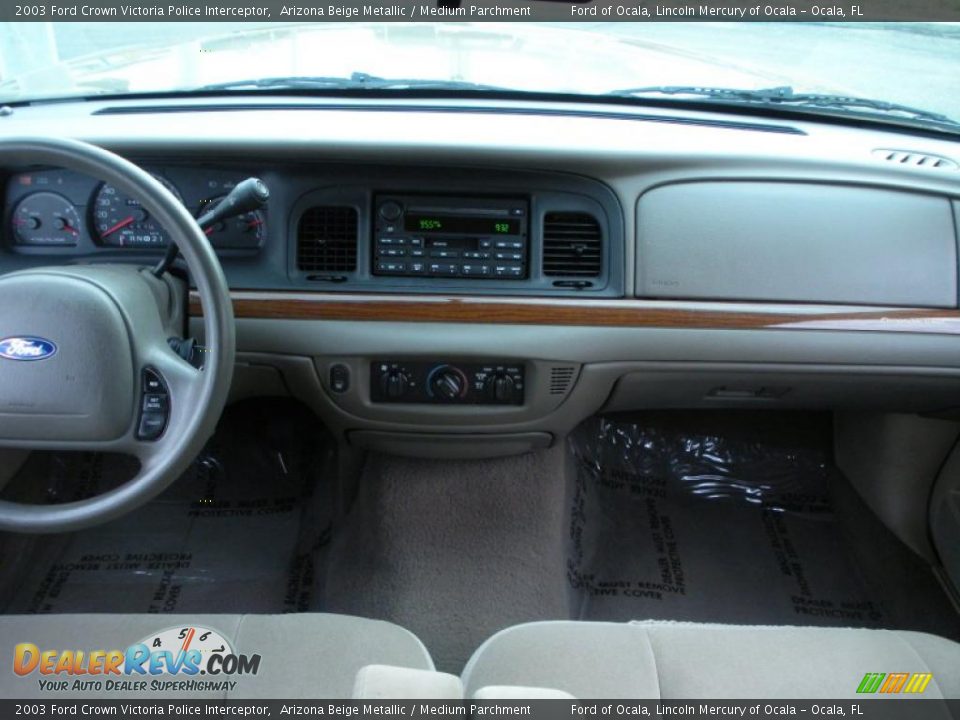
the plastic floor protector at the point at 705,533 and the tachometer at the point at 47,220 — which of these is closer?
the tachometer at the point at 47,220

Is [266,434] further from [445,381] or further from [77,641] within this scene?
[77,641]

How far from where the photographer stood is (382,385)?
1759 mm

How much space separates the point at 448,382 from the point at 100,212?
2.67 ft

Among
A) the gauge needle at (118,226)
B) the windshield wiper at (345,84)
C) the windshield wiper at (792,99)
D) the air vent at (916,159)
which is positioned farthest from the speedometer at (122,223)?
the air vent at (916,159)

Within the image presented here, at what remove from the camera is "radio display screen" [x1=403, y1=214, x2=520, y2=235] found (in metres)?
1.65

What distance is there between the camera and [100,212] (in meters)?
1.61

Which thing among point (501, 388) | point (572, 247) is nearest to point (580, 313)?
point (572, 247)

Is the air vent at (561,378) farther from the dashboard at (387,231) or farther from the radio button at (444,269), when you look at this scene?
the radio button at (444,269)

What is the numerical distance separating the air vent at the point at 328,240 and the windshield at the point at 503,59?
16.5 inches

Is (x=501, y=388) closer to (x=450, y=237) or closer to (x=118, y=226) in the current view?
(x=450, y=237)

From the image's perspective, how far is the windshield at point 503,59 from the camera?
1822 mm

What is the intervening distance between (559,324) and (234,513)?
118 centimetres

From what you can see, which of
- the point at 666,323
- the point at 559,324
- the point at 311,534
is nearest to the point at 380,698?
the point at 559,324

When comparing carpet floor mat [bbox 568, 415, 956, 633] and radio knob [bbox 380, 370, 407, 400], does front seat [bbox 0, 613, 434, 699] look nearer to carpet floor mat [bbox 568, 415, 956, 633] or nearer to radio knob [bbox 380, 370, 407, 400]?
radio knob [bbox 380, 370, 407, 400]
